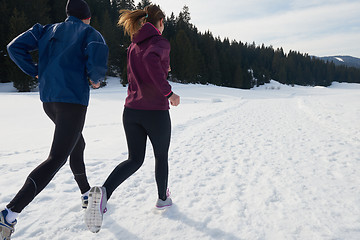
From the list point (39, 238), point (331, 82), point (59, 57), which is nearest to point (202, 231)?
point (39, 238)

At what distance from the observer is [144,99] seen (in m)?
2.07

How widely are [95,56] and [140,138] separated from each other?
0.81 metres

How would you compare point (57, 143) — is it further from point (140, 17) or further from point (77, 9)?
point (140, 17)

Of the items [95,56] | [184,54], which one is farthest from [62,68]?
[184,54]

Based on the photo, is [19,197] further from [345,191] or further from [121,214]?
[345,191]

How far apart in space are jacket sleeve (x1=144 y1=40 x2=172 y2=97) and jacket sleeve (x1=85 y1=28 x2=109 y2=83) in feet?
1.12

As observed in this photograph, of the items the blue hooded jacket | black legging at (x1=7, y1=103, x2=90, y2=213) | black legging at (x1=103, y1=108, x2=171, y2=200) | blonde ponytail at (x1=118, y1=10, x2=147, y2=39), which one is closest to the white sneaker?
black legging at (x1=103, y1=108, x2=171, y2=200)

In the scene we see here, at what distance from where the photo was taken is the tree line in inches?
1144

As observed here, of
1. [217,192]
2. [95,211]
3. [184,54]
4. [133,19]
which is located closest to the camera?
[95,211]

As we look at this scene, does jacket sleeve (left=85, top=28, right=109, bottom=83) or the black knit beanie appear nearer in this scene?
jacket sleeve (left=85, top=28, right=109, bottom=83)

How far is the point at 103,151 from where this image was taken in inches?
187

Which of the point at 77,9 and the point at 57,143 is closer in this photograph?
the point at 57,143

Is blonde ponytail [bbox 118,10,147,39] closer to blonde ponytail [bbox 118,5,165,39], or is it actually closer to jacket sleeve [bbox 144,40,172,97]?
blonde ponytail [bbox 118,5,165,39]

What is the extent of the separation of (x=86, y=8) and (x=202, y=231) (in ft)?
7.27
